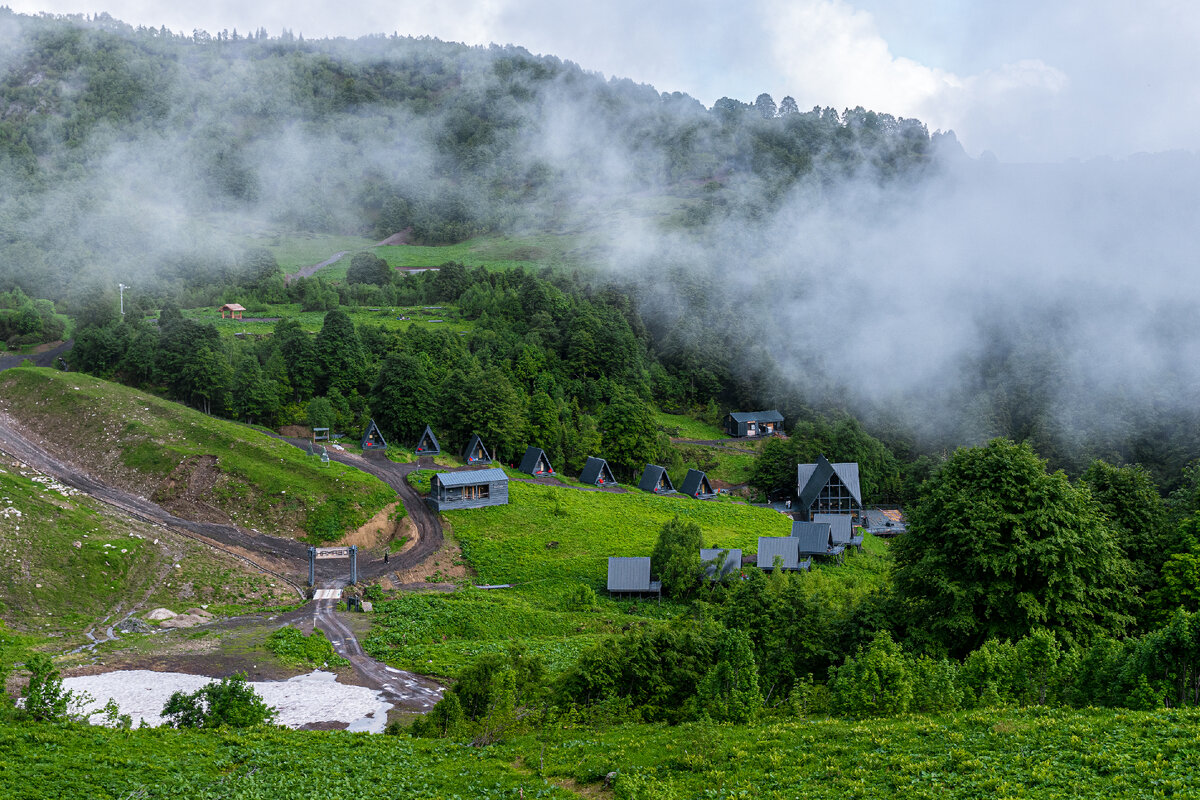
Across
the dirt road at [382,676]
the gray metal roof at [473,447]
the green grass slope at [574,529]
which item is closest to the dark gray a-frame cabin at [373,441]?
the gray metal roof at [473,447]

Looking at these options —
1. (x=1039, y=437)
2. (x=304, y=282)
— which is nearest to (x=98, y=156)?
(x=304, y=282)

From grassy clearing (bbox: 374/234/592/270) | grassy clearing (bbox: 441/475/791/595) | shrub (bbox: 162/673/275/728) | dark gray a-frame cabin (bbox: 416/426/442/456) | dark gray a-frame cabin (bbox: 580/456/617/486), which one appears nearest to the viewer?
shrub (bbox: 162/673/275/728)

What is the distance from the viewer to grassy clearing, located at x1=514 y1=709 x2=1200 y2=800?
16.7m

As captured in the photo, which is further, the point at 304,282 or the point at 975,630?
the point at 304,282

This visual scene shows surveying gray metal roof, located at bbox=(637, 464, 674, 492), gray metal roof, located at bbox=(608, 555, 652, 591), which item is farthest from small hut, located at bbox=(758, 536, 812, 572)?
gray metal roof, located at bbox=(637, 464, 674, 492)

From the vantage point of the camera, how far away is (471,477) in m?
63.2

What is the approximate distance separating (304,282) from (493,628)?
90.0 meters

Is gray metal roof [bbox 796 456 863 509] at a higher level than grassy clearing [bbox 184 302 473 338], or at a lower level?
lower

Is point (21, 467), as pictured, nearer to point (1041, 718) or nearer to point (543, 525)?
point (543, 525)

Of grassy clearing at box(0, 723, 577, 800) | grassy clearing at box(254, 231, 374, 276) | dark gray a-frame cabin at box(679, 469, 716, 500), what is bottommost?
grassy clearing at box(0, 723, 577, 800)

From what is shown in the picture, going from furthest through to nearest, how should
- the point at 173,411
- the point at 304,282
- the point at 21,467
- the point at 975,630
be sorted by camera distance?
the point at 304,282
the point at 173,411
the point at 21,467
the point at 975,630

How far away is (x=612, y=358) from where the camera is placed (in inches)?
4171

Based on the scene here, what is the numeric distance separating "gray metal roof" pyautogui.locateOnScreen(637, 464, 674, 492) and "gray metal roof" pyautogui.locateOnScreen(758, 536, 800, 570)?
20.6 metres

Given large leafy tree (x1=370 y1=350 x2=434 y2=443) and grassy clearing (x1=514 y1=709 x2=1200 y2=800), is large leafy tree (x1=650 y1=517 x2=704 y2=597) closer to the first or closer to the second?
grassy clearing (x1=514 y1=709 x2=1200 y2=800)
